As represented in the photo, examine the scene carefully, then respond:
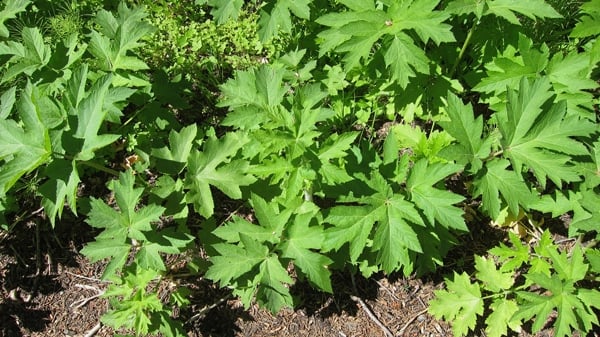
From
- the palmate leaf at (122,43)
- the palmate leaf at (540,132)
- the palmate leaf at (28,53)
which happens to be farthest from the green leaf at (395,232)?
the palmate leaf at (28,53)

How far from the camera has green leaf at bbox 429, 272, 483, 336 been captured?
9.34 ft

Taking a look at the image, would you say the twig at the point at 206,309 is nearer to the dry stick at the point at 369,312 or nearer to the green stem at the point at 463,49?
the dry stick at the point at 369,312

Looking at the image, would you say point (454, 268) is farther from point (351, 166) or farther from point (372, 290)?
point (351, 166)

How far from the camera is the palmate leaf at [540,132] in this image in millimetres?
2500

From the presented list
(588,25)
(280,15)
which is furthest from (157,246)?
(588,25)

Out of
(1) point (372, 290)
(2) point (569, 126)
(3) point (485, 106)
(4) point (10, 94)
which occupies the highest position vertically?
(4) point (10, 94)

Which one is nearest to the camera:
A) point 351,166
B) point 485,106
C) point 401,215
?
point 401,215

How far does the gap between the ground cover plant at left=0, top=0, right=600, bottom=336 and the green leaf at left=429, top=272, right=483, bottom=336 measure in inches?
0.4

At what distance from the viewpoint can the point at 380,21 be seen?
2799 mm

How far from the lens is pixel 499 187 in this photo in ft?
8.30

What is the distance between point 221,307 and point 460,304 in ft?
4.66

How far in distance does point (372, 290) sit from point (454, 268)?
537 millimetres

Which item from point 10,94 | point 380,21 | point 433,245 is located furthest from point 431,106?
point 10,94

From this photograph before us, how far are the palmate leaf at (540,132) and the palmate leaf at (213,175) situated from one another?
133 centimetres
